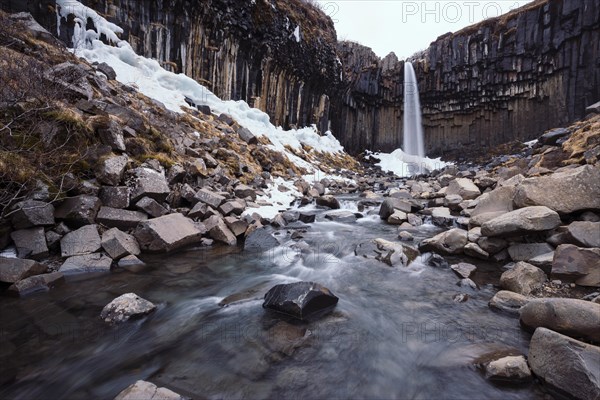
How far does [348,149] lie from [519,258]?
38.1 meters

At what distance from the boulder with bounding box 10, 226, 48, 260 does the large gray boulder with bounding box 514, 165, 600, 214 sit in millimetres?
9397

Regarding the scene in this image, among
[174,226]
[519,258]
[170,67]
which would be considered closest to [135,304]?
[174,226]

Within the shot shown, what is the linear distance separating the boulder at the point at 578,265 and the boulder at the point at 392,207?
18.0ft

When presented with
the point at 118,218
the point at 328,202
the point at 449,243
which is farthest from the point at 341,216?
the point at 118,218

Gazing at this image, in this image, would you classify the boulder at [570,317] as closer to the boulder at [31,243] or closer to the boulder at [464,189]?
the boulder at [31,243]

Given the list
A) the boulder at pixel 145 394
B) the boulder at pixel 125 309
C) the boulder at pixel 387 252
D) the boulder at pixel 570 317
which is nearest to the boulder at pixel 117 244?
the boulder at pixel 125 309

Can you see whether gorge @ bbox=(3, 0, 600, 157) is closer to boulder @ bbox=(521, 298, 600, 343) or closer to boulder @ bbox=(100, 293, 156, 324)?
boulder @ bbox=(100, 293, 156, 324)

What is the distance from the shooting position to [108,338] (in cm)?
333

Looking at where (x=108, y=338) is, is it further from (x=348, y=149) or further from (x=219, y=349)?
(x=348, y=149)

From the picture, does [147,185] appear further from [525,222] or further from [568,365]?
[525,222]

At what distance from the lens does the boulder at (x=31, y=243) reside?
4.80 metres

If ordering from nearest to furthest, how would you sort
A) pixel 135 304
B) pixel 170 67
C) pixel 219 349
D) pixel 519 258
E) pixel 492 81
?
pixel 219 349, pixel 135 304, pixel 519 258, pixel 170 67, pixel 492 81

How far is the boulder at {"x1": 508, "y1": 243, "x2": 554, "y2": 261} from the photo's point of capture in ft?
16.7

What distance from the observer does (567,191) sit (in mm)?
5641
